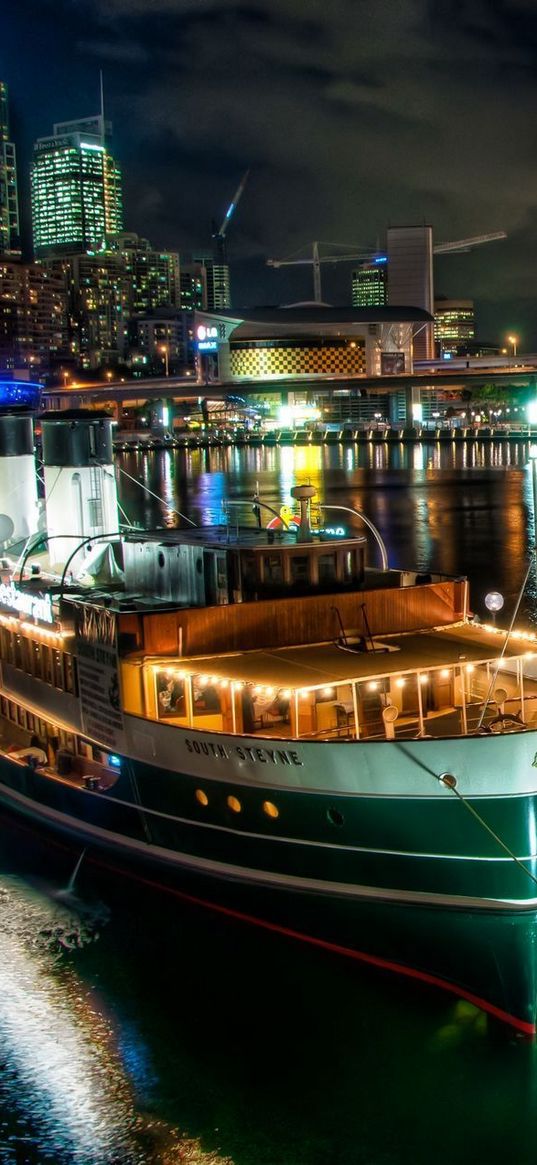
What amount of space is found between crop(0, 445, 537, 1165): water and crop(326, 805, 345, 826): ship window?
1.65m

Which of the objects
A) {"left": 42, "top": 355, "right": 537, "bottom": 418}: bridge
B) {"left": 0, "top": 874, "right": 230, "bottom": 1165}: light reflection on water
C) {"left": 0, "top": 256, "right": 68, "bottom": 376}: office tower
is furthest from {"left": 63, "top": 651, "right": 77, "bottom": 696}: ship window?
{"left": 0, "top": 256, "right": 68, "bottom": 376}: office tower

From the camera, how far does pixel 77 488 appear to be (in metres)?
17.9

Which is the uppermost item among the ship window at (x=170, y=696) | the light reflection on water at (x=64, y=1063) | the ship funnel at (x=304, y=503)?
the ship funnel at (x=304, y=503)

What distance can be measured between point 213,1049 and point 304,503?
5805mm

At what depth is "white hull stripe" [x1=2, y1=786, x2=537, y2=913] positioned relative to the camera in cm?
1086

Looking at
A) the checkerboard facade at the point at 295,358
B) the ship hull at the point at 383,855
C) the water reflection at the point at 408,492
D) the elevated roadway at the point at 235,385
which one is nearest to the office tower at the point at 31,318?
the checkerboard facade at the point at 295,358

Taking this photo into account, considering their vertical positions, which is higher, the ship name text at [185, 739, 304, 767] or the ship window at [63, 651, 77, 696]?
the ship window at [63, 651, 77, 696]

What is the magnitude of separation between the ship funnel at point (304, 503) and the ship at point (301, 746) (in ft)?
0.10

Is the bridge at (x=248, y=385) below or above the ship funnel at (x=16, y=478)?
above

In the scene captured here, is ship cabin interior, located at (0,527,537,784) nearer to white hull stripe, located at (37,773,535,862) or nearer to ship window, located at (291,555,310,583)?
ship window, located at (291,555,310,583)

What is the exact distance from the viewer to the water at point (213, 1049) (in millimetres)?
9375

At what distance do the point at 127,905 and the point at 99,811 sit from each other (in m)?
1.10

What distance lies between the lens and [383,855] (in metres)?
10.9

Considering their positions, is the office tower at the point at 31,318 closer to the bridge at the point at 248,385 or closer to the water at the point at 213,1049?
the bridge at the point at 248,385
